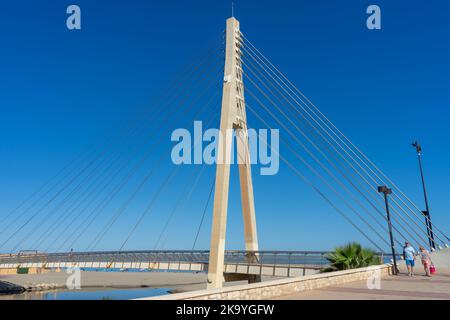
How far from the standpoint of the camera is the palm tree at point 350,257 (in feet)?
55.9

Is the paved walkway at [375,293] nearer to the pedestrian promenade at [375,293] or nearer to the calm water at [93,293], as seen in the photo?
the pedestrian promenade at [375,293]

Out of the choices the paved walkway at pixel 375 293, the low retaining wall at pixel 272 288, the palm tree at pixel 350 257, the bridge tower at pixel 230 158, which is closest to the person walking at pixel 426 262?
the palm tree at pixel 350 257

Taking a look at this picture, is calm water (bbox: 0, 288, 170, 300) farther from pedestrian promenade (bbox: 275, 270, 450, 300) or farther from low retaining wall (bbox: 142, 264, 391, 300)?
pedestrian promenade (bbox: 275, 270, 450, 300)

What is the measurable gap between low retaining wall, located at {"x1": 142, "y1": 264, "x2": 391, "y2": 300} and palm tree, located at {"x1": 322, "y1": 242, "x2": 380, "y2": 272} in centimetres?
184

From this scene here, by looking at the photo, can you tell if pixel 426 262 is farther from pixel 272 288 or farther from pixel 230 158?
pixel 230 158

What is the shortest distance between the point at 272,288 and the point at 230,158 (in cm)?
1068

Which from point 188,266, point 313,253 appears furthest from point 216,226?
point 188,266

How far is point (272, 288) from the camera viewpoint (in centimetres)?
962

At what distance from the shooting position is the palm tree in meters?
17.0

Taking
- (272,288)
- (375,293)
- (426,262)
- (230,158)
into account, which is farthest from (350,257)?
(272,288)

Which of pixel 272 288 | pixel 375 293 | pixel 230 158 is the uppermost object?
pixel 230 158

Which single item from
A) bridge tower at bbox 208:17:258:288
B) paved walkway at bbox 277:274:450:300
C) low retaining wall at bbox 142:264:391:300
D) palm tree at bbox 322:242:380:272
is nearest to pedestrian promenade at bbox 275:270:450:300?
paved walkway at bbox 277:274:450:300
